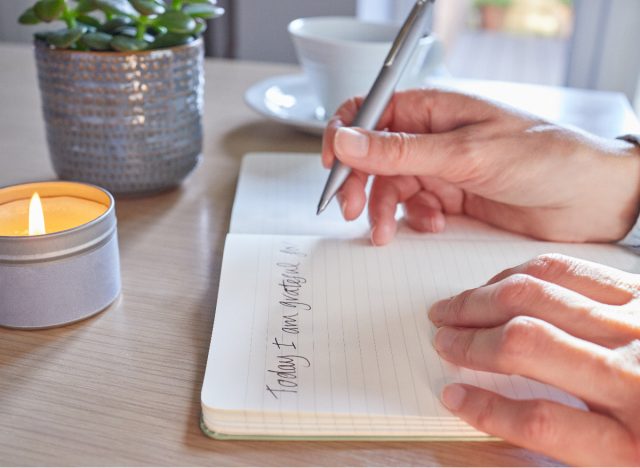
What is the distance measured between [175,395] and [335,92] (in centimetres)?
55

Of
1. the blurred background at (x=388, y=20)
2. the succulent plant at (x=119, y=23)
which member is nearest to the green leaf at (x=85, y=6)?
the succulent plant at (x=119, y=23)

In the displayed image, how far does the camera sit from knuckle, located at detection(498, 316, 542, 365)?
375 millimetres

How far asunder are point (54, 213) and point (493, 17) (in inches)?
188

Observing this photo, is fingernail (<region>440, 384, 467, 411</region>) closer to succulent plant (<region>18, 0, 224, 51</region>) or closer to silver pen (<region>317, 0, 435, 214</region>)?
silver pen (<region>317, 0, 435, 214</region>)

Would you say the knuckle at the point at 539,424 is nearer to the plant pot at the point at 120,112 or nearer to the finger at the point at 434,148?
the finger at the point at 434,148

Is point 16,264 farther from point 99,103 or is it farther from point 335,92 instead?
point 335,92

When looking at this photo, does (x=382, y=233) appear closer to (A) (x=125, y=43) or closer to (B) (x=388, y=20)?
(A) (x=125, y=43)

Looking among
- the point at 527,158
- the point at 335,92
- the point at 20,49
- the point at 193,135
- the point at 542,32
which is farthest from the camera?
the point at 542,32

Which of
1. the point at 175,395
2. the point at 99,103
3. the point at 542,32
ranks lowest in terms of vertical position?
the point at 542,32

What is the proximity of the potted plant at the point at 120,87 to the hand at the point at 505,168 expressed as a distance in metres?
0.16

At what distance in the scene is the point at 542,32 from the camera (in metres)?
4.68

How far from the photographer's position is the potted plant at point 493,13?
4770 mm

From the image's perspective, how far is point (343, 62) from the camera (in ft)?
2.72

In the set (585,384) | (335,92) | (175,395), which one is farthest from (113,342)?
(335,92)
